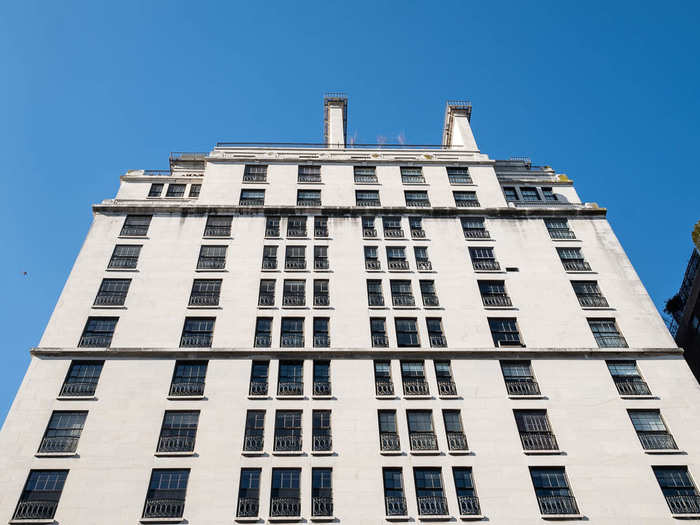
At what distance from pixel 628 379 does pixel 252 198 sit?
31026 mm

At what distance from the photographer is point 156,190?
49094mm

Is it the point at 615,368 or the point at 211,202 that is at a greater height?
the point at 211,202

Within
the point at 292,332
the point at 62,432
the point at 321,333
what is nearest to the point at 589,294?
the point at 321,333

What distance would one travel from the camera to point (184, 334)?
3631 centimetres

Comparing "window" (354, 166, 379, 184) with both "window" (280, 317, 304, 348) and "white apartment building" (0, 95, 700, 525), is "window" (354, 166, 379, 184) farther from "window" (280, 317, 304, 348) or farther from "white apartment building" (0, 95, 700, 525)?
"window" (280, 317, 304, 348)

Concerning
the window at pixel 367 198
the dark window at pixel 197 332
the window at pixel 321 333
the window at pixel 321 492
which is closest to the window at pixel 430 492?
the window at pixel 321 492

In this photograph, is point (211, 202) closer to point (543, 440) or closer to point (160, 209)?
point (160, 209)

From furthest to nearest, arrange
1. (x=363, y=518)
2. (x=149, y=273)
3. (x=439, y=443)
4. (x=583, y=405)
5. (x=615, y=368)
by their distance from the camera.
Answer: (x=149, y=273)
(x=615, y=368)
(x=583, y=405)
(x=439, y=443)
(x=363, y=518)

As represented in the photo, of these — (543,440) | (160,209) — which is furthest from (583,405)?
(160,209)

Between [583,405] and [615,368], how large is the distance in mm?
4148

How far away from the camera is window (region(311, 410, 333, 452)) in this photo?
30688mm

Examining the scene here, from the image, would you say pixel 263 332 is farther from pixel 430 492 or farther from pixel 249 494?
pixel 430 492

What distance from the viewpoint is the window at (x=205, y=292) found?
3822cm

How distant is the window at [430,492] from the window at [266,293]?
1483 centimetres
